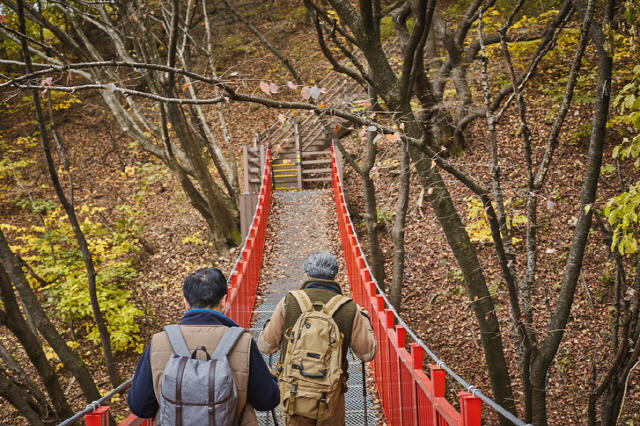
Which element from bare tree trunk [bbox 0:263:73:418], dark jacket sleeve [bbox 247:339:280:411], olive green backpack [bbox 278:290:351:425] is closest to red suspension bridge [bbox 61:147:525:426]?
olive green backpack [bbox 278:290:351:425]

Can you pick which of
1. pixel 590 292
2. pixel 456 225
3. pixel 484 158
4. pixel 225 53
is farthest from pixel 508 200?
pixel 225 53

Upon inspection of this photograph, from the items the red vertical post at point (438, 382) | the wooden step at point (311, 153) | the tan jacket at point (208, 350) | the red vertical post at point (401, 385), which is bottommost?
the red vertical post at point (401, 385)

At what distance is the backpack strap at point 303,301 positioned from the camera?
3.50 meters

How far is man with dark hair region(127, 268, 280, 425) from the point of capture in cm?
261

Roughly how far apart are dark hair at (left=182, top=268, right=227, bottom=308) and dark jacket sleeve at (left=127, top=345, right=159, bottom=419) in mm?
322

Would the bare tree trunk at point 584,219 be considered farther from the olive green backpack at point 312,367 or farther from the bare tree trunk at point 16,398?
the bare tree trunk at point 16,398

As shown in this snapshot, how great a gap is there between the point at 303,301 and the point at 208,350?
3.38 ft

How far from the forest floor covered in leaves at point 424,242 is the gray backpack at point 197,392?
365cm

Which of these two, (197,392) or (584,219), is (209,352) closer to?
(197,392)

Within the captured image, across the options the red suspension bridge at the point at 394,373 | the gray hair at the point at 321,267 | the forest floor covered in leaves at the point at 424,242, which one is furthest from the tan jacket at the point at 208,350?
the forest floor covered in leaves at the point at 424,242

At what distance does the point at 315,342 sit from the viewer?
336 cm

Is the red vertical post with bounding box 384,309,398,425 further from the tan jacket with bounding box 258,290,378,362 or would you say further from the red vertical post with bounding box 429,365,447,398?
the tan jacket with bounding box 258,290,378,362

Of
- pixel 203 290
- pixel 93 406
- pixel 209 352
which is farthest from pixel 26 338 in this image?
pixel 209 352

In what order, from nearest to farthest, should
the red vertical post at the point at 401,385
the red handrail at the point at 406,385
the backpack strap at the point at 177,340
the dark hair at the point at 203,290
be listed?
the backpack strap at the point at 177,340 < the dark hair at the point at 203,290 < the red handrail at the point at 406,385 < the red vertical post at the point at 401,385
